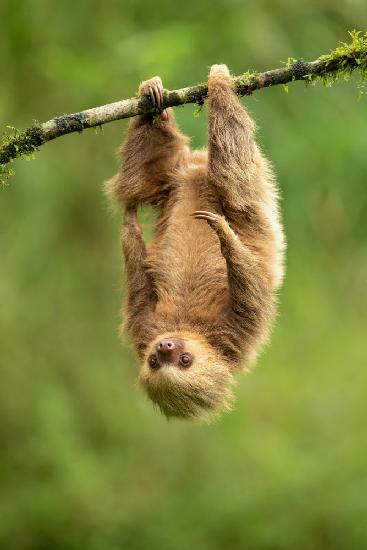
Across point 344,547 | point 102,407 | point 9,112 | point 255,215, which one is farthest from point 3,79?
point 344,547

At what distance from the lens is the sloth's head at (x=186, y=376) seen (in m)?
8.13

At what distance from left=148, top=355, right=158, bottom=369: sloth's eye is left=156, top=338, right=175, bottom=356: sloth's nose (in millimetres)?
179

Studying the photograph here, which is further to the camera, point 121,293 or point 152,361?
point 121,293

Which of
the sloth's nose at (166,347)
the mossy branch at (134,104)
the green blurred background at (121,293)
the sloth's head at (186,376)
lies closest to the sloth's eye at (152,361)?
the sloth's head at (186,376)

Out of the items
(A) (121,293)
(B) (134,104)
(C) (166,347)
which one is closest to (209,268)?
→ (C) (166,347)

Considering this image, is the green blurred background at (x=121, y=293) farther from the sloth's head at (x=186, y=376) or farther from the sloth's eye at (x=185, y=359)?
the sloth's eye at (x=185, y=359)

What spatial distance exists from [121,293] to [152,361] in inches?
286

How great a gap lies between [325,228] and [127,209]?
591 centimetres

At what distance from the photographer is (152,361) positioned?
328 inches

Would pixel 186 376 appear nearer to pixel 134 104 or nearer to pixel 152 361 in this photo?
pixel 152 361

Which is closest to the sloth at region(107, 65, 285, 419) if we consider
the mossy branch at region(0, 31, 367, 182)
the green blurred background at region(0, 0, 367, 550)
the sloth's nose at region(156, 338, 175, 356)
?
the sloth's nose at region(156, 338, 175, 356)

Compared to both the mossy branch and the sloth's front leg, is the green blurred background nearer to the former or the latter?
the sloth's front leg

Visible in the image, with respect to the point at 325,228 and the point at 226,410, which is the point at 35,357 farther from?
the point at 226,410

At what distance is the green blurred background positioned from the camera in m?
13.1
